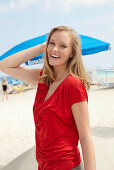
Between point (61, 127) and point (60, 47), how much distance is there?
56 cm

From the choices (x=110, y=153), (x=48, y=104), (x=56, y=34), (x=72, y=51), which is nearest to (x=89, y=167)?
(x=48, y=104)

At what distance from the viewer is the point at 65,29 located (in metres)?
1.40

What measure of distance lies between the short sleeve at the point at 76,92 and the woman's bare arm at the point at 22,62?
55cm

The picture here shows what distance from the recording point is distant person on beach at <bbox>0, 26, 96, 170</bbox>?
1.21m

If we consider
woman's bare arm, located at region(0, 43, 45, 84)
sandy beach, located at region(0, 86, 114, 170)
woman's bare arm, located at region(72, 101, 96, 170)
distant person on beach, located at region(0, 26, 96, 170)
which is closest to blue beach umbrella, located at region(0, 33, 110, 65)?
sandy beach, located at region(0, 86, 114, 170)

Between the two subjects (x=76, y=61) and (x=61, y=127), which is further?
(x=76, y=61)

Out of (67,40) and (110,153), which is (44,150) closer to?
(67,40)

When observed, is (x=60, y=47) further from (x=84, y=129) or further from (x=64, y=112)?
(x=84, y=129)

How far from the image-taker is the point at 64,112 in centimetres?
124

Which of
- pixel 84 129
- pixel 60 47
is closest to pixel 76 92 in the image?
pixel 84 129

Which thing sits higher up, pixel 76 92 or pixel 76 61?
pixel 76 61

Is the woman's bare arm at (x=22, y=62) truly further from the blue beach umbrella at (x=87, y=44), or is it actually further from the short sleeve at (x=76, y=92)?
the blue beach umbrella at (x=87, y=44)

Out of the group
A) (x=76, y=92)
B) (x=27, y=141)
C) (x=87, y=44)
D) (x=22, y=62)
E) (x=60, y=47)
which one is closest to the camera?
(x=76, y=92)

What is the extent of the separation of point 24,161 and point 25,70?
112 inches
